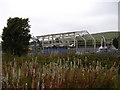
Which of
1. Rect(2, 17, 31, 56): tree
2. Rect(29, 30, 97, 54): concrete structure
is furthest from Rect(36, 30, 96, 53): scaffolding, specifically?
Rect(2, 17, 31, 56): tree

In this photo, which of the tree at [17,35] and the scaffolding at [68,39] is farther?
the scaffolding at [68,39]

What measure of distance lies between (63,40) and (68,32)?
1.90 metres

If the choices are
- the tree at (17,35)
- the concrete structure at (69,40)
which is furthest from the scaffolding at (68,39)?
the tree at (17,35)

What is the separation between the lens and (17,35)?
1556 cm

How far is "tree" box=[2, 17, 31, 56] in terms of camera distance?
15.1 m

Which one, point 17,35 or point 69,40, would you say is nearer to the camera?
point 17,35

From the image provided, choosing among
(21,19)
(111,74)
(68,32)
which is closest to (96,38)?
(68,32)

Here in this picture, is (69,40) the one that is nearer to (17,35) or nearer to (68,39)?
(68,39)

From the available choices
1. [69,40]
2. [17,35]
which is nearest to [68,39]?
[69,40]

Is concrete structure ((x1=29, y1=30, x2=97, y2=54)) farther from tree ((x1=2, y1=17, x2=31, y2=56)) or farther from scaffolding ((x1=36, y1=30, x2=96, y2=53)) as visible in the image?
tree ((x1=2, y1=17, x2=31, y2=56))

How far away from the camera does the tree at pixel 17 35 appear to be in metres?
15.1

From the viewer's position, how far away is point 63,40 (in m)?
35.7

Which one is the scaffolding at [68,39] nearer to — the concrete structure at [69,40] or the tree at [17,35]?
the concrete structure at [69,40]

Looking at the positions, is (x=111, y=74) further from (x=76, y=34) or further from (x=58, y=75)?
(x=76, y=34)
